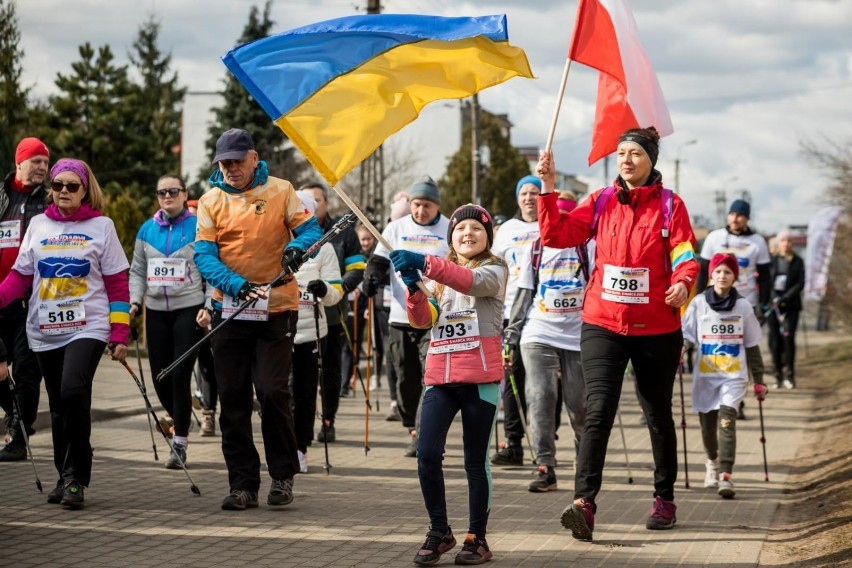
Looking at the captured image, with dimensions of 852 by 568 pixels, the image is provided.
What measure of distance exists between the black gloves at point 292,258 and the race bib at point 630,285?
75.6 inches

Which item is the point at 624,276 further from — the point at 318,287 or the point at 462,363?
the point at 318,287

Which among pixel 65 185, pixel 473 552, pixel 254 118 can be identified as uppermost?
pixel 254 118

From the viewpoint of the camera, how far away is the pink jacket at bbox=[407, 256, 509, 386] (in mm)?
6891

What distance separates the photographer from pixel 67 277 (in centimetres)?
841

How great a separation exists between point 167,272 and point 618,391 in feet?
14.2

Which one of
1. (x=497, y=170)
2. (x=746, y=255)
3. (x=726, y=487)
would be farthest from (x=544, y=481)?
(x=497, y=170)

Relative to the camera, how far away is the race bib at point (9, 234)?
33.1 feet

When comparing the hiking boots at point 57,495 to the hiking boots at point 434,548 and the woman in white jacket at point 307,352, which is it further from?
the hiking boots at point 434,548

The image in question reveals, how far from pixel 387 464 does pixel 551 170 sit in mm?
4325

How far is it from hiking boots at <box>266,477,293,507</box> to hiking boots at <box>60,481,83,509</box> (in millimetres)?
1193

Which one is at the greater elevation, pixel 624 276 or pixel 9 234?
pixel 9 234

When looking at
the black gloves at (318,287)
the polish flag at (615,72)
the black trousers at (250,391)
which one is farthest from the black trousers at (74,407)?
the polish flag at (615,72)

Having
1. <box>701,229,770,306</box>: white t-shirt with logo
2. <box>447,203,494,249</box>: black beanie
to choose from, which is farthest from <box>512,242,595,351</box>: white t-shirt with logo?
<box>701,229,770,306</box>: white t-shirt with logo

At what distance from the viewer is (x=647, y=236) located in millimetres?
7703
